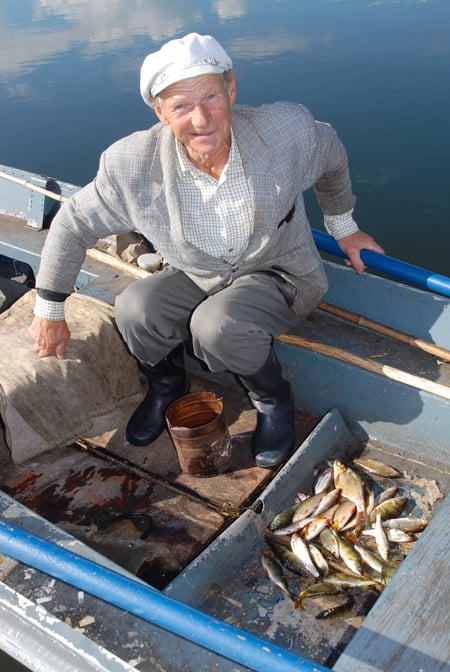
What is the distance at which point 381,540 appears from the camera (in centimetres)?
290

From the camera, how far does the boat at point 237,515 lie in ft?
6.40

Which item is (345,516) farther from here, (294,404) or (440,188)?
(440,188)

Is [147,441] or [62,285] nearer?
[62,285]

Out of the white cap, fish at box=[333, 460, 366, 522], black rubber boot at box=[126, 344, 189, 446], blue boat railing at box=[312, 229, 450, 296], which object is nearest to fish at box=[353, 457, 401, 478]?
fish at box=[333, 460, 366, 522]

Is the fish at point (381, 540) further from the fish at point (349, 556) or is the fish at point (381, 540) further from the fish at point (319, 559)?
the fish at point (319, 559)

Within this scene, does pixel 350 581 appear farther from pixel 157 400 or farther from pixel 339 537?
pixel 157 400

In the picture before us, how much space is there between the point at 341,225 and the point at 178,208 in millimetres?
1060

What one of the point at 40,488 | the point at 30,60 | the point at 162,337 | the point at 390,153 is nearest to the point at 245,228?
the point at 162,337

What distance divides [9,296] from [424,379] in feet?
10.6

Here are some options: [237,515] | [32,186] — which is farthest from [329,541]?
[32,186]

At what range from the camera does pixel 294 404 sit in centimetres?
367

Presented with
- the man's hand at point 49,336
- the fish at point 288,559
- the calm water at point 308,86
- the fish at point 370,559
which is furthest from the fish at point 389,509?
the calm water at point 308,86

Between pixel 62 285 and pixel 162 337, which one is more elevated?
pixel 62 285

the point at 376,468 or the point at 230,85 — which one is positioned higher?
the point at 230,85
